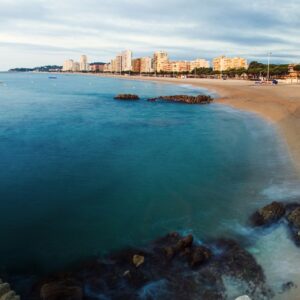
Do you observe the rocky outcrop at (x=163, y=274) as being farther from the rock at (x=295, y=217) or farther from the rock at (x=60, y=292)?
the rock at (x=295, y=217)

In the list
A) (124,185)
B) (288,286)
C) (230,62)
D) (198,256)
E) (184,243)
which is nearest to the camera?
(288,286)

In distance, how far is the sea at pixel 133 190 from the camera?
10391 mm

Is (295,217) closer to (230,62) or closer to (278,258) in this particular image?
(278,258)

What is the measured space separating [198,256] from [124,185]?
6.95 metres

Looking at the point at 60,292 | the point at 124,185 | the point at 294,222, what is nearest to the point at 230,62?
the point at 124,185

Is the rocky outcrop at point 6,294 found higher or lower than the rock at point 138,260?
higher

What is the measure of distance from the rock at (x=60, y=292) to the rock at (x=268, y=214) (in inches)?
236

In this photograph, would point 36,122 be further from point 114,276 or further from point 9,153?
point 114,276

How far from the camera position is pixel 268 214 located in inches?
459

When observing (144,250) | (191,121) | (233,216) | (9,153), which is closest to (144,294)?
(144,250)

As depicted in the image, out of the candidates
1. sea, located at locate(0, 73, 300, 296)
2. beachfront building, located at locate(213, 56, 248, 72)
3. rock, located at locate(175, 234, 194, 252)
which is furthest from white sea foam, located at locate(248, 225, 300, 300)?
beachfront building, located at locate(213, 56, 248, 72)

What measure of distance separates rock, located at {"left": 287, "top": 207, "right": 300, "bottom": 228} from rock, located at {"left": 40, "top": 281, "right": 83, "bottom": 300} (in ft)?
21.7

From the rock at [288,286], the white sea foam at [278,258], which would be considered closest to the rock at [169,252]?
the white sea foam at [278,258]

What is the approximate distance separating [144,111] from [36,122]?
13.7m
